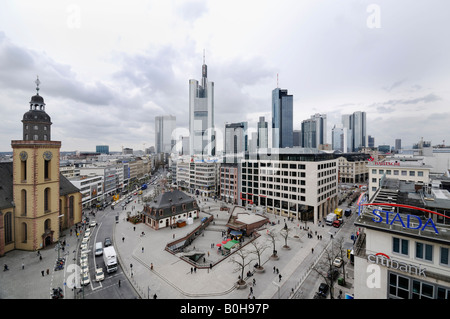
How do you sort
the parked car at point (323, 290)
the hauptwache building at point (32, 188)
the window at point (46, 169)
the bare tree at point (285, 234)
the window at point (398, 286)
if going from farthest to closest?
1. the window at point (46, 169)
2. the bare tree at point (285, 234)
3. the hauptwache building at point (32, 188)
4. the parked car at point (323, 290)
5. the window at point (398, 286)

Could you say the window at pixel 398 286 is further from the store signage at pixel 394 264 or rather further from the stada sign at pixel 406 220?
the stada sign at pixel 406 220

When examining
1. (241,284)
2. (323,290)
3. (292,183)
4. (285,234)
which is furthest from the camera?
(292,183)

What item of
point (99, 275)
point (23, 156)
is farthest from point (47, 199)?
point (99, 275)

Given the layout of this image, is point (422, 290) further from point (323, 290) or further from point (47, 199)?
point (47, 199)

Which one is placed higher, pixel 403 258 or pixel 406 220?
pixel 406 220

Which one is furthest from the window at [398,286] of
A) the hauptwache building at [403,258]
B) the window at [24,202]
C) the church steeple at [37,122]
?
the church steeple at [37,122]
